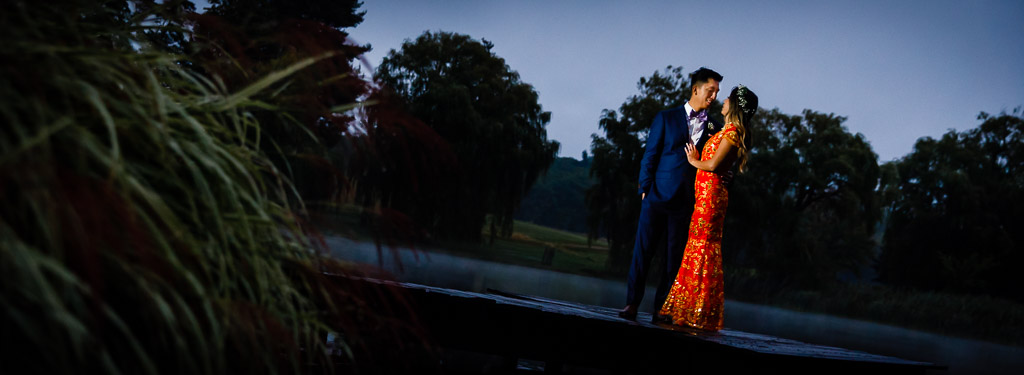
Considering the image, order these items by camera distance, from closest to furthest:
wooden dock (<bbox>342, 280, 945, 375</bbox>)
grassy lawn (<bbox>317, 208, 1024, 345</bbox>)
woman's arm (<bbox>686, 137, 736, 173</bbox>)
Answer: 1. wooden dock (<bbox>342, 280, 945, 375</bbox>)
2. woman's arm (<bbox>686, 137, 736, 173</bbox>)
3. grassy lawn (<bbox>317, 208, 1024, 345</bbox>)

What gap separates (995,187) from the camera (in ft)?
100.0

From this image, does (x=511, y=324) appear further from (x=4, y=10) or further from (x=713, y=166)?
(x=4, y=10)

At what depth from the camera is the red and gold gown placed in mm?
3686

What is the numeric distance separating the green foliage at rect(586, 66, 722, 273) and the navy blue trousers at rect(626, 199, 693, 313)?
18.0 m

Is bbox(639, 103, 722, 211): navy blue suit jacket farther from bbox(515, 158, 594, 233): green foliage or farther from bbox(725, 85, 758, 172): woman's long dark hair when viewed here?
bbox(515, 158, 594, 233): green foliage

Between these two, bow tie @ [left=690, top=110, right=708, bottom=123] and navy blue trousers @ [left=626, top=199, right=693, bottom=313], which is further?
bow tie @ [left=690, top=110, right=708, bottom=123]

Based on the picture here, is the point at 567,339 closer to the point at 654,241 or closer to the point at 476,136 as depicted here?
the point at 654,241

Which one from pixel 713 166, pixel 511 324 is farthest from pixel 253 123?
pixel 713 166

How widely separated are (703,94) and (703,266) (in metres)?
0.88

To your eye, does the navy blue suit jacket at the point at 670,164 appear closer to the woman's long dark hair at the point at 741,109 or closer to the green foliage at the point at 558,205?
the woman's long dark hair at the point at 741,109

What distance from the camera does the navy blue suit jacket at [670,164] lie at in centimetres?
370

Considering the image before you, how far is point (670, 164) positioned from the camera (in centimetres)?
375

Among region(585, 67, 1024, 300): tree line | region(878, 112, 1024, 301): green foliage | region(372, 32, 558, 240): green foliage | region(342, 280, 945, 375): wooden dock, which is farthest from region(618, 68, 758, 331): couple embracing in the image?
region(878, 112, 1024, 301): green foliage

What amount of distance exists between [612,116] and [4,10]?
25129mm
